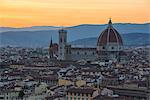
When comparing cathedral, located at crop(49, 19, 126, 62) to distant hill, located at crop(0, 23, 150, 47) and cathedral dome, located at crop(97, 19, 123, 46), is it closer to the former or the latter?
cathedral dome, located at crop(97, 19, 123, 46)

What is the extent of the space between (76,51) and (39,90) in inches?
1417

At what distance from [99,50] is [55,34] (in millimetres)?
117712

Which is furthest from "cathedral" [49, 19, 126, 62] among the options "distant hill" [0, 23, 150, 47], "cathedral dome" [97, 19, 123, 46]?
"distant hill" [0, 23, 150, 47]

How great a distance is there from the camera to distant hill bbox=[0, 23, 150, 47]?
138 metres

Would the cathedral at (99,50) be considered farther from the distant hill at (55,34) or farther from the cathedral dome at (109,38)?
the distant hill at (55,34)

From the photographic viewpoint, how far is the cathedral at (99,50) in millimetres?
54312

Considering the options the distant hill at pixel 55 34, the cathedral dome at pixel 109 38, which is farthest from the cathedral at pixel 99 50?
the distant hill at pixel 55 34

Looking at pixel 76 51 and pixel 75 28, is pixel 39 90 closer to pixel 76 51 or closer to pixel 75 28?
pixel 76 51

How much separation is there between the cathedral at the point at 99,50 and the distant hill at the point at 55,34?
71.4m

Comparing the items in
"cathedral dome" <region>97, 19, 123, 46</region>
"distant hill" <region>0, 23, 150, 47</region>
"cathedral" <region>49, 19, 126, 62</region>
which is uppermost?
"distant hill" <region>0, 23, 150, 47</region>

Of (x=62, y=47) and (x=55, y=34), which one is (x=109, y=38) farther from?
(x=55, y=34)

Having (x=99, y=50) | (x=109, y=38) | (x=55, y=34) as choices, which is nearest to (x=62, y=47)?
(x=99, y=50)

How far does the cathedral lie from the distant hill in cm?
7142

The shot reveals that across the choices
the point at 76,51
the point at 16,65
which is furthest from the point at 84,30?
the point at 16,65
